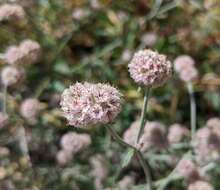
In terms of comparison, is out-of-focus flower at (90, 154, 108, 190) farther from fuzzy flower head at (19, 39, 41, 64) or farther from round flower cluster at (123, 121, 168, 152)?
fuzzy flower head at (19, 39, 41, 64)

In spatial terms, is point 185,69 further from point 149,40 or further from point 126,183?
point 126,183

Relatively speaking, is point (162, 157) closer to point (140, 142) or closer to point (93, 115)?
point (140, 142)

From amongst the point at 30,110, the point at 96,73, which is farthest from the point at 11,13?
the point at 96,73

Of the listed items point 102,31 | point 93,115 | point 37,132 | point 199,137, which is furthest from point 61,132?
point 93,115

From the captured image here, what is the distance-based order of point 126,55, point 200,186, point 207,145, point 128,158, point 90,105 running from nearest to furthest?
point 90,105 < point 128,158 < point 200,186 < point 207,145 < point 126,55

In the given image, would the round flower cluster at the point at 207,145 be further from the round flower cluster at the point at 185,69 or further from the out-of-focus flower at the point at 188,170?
the round flower cluster at the point at 185,69
